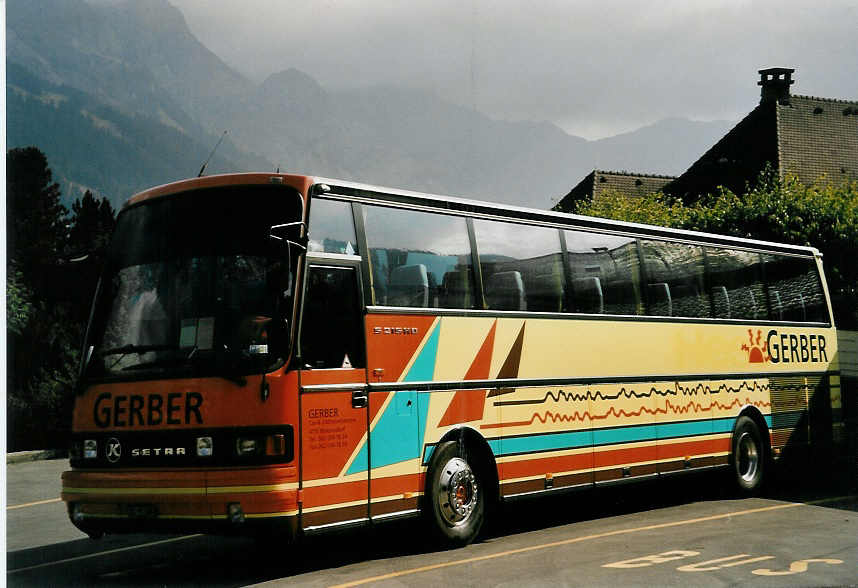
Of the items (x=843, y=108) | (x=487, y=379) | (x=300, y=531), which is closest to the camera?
(x=300, y=531)

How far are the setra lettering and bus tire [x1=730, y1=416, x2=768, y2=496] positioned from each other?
29.2 feet

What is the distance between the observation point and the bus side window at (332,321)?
386 inches

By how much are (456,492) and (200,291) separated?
129 inches

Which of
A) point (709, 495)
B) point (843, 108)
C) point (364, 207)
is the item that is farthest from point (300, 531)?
point (843, 108)

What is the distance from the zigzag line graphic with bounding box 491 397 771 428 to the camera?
12641 millimetres

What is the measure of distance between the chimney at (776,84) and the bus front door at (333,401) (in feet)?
128

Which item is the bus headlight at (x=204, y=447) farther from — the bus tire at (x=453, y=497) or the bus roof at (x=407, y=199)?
the bus tire at (x=453, y=497)

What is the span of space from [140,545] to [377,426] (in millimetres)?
3635

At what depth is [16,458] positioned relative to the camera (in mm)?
27203

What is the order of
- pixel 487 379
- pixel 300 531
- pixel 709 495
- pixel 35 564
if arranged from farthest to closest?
pixel 709 495 < pixel 487 379 < pixel 35 564 < pixel 300 531

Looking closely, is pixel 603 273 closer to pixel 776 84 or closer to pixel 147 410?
pixel 147 410

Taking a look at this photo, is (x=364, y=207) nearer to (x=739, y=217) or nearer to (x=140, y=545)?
(x=140, y=545)

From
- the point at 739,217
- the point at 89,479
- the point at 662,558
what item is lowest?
the point at 662,558

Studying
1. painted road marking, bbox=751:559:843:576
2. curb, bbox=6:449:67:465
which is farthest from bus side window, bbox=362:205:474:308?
curb, bbox=6:449:67:465
